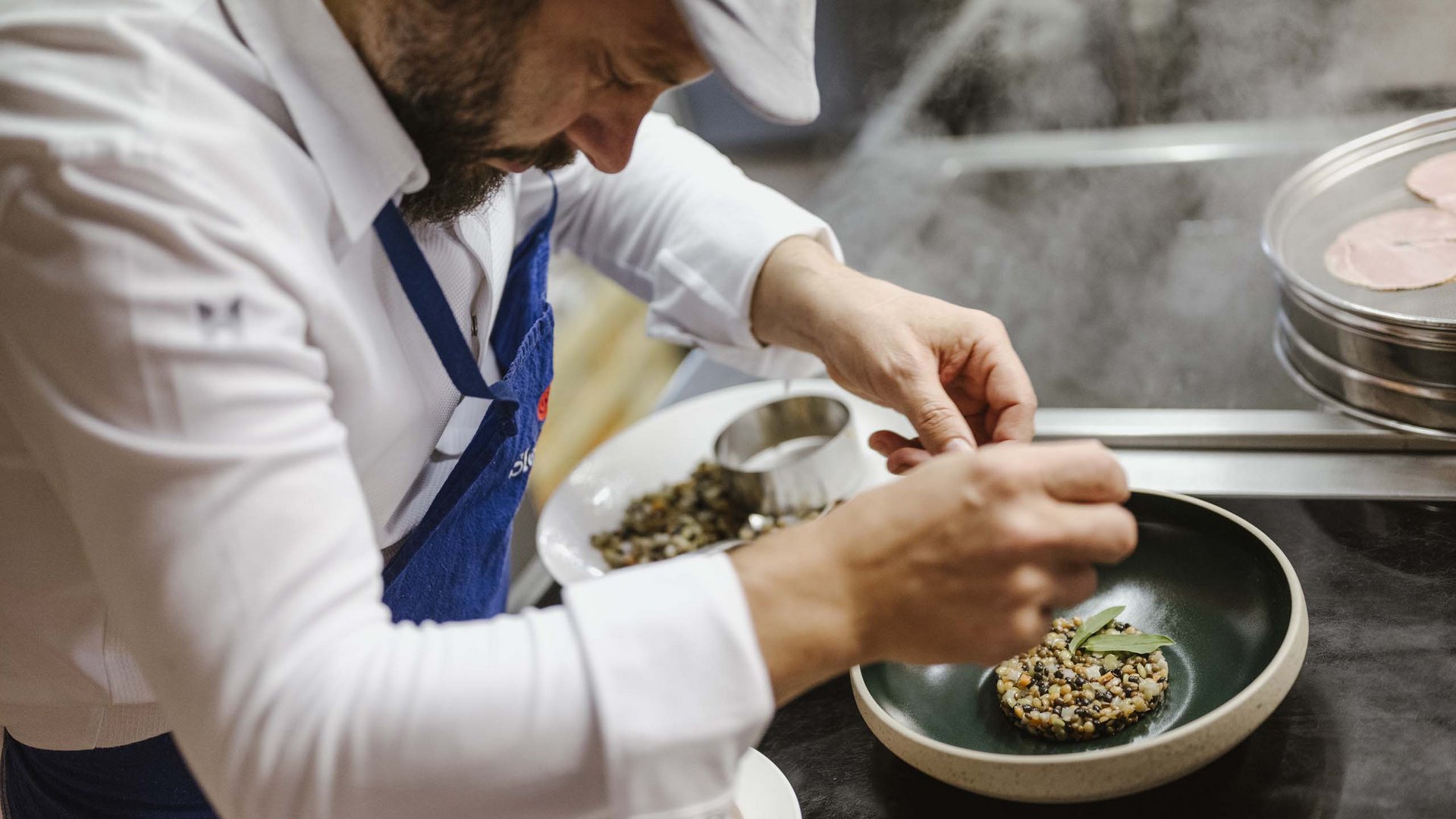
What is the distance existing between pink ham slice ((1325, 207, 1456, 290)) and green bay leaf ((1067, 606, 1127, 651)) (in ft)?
2.22

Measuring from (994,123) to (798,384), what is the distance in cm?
124

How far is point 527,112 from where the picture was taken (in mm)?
865

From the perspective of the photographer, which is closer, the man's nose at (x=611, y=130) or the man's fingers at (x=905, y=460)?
the man's nose at (x=611, y=130)

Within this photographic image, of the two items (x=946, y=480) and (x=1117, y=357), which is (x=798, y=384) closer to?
(x=1117, y=357)

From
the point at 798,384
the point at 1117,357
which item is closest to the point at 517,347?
the point at 798,384

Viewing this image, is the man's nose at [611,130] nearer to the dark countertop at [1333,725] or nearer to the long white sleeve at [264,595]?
the long white sleeve at [264,595]

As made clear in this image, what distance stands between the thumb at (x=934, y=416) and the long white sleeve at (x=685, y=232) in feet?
0.98

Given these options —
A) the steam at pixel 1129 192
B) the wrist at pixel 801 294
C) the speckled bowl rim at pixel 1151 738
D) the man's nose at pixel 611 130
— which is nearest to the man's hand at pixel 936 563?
the speckled bowl rim at pixel 1151 738

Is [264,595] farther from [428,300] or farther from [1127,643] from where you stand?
[1127,643]

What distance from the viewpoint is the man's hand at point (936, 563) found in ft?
2.37

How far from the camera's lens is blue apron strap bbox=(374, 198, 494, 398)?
931mm

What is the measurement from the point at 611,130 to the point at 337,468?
387 mm

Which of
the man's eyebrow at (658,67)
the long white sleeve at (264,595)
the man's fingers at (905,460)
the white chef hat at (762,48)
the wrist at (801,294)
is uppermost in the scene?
the white chef hat at (762,48)

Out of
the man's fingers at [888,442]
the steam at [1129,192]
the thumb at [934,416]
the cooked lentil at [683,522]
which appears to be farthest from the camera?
the steam at [1129,192]
